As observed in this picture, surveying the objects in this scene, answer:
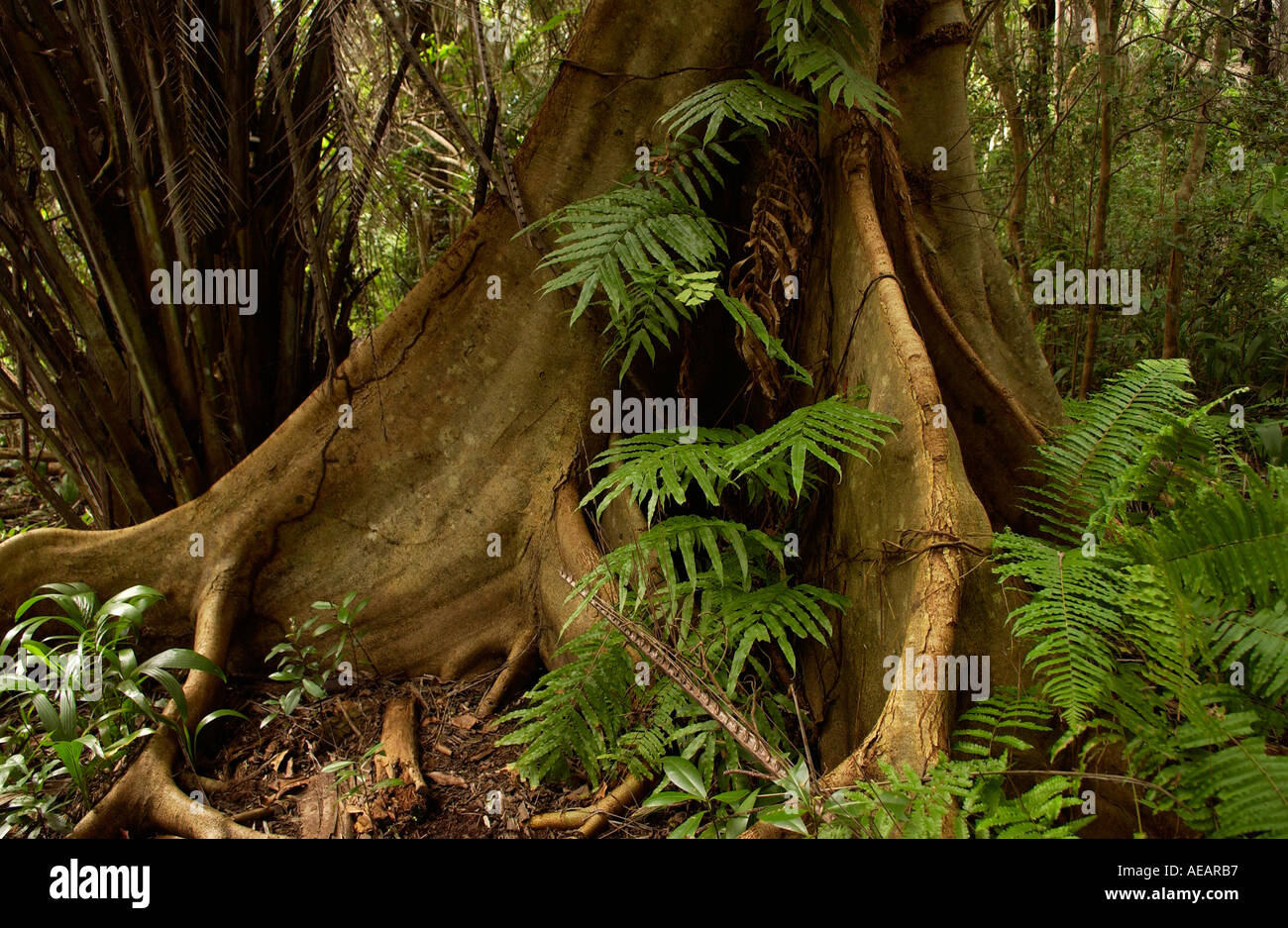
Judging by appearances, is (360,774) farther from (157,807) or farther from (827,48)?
(827,48)

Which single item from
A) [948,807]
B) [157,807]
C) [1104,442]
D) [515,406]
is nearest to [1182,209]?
[1104,442]

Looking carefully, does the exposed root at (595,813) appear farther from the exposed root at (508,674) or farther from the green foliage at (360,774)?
the exposed root at (508,674)

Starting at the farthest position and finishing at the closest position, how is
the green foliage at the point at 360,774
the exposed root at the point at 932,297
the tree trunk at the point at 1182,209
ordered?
the tree trunk at the point at 1182,209
the exposed root at the point at 932,297
the green foliage at the point at 360,774

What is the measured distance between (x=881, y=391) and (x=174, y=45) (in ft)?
10.1

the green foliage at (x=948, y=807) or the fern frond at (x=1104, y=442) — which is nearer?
the green foliage at (x=948, y=807)

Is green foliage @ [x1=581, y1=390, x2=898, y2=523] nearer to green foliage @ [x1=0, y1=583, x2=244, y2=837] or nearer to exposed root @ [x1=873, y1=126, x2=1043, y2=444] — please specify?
exposed root @ [x1=873, y1=126, x2=1043, y2=444]

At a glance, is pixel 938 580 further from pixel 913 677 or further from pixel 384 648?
pixel 384 648

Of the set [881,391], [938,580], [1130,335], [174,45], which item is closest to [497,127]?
[174,45]

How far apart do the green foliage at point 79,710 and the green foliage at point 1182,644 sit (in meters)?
2.65

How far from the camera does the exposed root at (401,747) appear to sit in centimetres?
280

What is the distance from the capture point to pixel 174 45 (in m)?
3.23

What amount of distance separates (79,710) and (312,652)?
80cm

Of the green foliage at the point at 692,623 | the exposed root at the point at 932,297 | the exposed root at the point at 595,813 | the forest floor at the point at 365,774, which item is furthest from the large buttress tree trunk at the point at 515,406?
the exposed root at the point at 595,813
